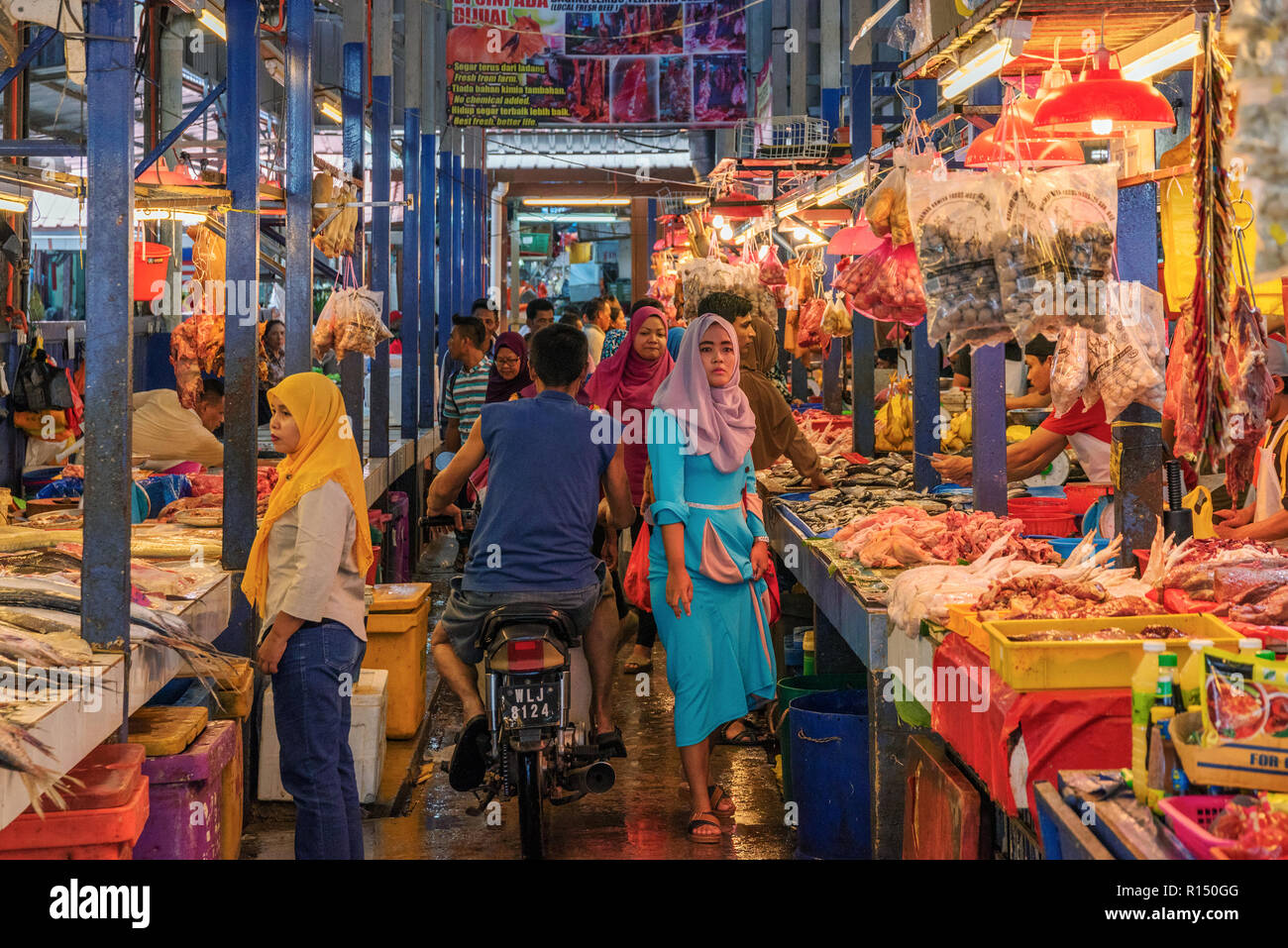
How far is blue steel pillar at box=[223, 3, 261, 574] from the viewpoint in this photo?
552 cm

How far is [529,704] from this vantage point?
4.59m

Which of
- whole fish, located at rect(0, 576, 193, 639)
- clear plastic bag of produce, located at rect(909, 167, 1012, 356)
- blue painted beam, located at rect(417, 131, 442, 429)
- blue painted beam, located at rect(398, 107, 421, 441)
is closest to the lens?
clear plastic bag of produce, located at rect(909, 167, 1012, 356)

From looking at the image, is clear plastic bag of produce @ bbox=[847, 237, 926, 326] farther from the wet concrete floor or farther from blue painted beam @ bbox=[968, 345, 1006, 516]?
the wet concrete floor

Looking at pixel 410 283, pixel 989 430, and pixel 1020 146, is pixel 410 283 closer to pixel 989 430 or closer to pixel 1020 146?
pixel 989 430

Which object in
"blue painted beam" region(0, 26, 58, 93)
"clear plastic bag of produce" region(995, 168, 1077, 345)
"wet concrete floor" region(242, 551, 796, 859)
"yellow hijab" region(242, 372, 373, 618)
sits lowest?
"wet concrete floor" region(242, 551, 796, 859)

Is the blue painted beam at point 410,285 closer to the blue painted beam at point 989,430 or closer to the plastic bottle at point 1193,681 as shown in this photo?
the blue painted beam at point 989,430

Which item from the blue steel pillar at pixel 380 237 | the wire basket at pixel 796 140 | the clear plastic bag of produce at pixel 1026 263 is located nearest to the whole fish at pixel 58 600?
the clear plastic bag of produce at pixel 1026 263

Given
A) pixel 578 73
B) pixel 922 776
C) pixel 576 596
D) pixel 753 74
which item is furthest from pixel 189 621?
pixel 753 74

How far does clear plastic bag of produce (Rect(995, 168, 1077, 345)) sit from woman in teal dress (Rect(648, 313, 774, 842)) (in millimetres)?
1646

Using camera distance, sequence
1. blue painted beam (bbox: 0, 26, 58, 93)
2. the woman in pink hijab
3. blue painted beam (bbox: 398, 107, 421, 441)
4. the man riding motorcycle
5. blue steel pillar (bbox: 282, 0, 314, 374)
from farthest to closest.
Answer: blue painted beam (bbox: 398, 107, 421, 441) < the woman in pink hijab < blue steel pillar (bbox: 282, 0, 314, 374) < blue painted beam (bbox: 0, 26, 58, 93) < the man riding motorcycle

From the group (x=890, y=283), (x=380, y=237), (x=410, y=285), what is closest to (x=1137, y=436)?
(x=890, y=283)

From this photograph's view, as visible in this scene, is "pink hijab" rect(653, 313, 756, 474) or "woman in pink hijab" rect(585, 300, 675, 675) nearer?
"pink hijab" rect(653, 313, 756, 474)

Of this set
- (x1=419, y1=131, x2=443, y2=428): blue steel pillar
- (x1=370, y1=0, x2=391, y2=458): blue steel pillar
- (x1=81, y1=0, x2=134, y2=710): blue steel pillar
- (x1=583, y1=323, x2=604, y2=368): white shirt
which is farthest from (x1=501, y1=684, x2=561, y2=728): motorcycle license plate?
(x1=419, y1=131, x2=443, y2=428): blue steel pillar

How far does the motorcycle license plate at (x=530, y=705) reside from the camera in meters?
4.57
